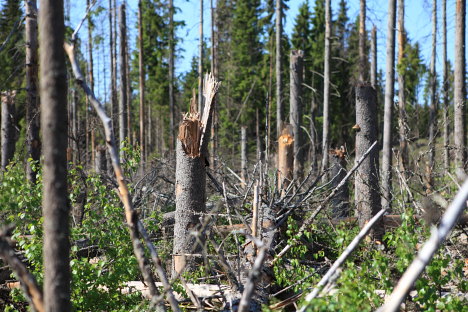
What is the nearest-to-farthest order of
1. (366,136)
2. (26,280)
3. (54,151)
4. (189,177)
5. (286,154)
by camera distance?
(54,151) < (26,280) < (189,177) < (366,136) < (286,154)

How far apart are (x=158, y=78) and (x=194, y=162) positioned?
88.0 feet

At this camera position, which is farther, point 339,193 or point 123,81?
point 123,81

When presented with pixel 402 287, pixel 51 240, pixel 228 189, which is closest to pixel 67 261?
pixel 51 240

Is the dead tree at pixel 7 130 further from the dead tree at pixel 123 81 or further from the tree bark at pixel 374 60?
the tree bark at pixel 374 60

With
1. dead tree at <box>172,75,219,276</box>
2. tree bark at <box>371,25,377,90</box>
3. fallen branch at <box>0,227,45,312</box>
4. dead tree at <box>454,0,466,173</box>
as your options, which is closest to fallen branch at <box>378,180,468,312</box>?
fallen branch at <box>0,227,45,312</box>

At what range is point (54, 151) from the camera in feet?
9.46

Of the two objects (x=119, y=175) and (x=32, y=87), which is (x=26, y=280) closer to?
(x=119, y=175)

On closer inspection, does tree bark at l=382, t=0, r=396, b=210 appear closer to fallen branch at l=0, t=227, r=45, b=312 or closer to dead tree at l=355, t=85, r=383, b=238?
dead tree at l=355, t=85, r=383, b=238

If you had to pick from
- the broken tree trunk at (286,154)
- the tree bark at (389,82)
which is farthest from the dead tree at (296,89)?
the broken tree trunk at (286,154)

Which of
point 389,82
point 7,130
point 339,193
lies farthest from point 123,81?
point 339,193

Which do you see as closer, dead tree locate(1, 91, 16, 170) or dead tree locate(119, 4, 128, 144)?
dead tree locate(1, 91, 16, 170)

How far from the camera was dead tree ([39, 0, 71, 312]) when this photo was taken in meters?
2.88

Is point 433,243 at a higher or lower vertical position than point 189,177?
lower

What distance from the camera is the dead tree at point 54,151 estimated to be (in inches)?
113
